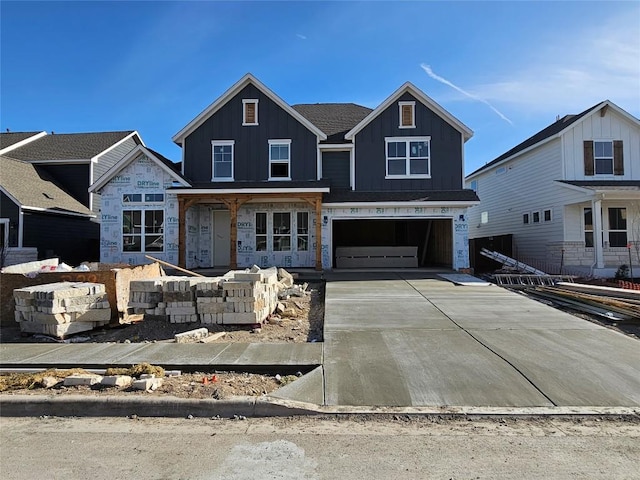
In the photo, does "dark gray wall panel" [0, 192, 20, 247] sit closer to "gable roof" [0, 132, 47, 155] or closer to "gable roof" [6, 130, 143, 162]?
"gable roof" [6, 130, 143, 162]

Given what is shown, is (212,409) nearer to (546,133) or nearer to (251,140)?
(251,140)

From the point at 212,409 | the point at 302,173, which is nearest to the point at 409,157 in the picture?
the point at 302,173

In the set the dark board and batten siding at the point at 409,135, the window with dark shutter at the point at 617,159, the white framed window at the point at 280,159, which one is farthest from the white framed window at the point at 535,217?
the white framed window at the point at 280,159

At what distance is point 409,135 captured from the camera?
16.9 m

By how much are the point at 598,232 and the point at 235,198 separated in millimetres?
14435

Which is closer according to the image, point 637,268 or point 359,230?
point 637,268

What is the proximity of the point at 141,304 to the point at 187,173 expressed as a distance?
9752 millimetres

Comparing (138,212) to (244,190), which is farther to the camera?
(138,212)

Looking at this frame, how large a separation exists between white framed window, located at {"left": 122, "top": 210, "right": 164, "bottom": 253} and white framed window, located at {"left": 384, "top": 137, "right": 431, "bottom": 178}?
9707 millimetres

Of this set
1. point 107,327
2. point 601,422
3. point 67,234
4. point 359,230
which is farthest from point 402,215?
point 67,234

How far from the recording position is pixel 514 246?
2153 centimetres

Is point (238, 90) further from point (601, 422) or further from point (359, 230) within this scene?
point (601, 422)

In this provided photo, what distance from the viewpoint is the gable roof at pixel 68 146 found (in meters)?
22.8

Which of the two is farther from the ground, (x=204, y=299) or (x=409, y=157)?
(x=409, y=157)
